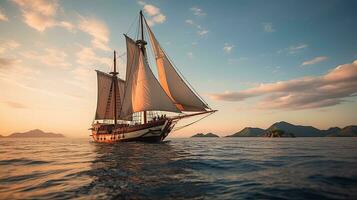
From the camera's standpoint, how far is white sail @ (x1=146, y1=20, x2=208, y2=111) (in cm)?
4625

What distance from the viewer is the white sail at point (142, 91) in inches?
1853

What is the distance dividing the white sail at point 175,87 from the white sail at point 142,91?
1.98 m

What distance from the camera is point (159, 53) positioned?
5025cm

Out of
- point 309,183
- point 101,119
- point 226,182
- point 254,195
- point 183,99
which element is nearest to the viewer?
point 254,195

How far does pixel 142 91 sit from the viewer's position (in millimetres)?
49125

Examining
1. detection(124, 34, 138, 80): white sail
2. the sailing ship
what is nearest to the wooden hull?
the sailing ship

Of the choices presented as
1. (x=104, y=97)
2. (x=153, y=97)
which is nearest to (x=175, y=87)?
(x=153, y=97)

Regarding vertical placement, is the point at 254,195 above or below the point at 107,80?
below

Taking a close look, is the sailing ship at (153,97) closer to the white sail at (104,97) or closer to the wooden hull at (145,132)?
the wooden hull at (145,132)

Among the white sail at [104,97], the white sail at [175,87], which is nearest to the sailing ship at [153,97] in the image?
the white sail at [175,87]

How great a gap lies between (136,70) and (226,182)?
44.4m

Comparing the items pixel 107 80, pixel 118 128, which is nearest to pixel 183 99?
pixel 118 128

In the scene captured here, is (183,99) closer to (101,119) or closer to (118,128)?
(118,128)

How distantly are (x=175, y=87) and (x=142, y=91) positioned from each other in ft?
22.8
